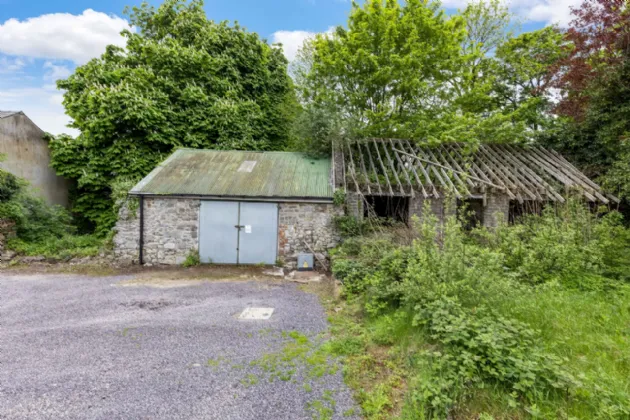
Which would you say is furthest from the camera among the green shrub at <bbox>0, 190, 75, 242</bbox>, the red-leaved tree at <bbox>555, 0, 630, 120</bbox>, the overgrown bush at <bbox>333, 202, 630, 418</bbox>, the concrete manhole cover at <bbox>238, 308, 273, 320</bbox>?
the green shrub at <bbox>0, 190, 75, 242</bbox>

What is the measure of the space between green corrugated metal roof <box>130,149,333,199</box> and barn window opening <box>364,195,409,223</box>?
1543 millimetres

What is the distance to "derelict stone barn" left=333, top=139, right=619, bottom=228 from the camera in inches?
382

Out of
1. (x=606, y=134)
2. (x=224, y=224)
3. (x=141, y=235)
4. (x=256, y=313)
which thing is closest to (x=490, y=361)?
(x=256, y=313)

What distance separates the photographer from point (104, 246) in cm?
982

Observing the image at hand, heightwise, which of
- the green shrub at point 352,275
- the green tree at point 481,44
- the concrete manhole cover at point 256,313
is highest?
the green tree at point 481,44

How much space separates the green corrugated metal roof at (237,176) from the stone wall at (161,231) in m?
0.47

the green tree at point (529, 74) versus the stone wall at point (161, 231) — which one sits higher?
the green tree at point (529, 74)

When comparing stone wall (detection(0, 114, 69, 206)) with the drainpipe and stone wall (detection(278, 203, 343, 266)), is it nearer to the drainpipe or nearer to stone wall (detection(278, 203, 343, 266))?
the drainpipe

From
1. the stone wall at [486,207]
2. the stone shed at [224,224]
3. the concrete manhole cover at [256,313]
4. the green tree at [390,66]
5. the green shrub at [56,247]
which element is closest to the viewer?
the concrete manhole cover at [256,313]

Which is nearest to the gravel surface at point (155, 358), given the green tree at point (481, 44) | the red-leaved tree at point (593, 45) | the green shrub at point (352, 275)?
the green shrub at point (352, 275)

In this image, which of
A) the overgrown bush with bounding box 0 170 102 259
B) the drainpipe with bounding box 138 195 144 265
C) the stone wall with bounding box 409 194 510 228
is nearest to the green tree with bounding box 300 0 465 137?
the stone wall with bounding box 409 194 510 228

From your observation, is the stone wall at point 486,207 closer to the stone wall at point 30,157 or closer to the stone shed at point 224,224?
the stone shed at point 224,224

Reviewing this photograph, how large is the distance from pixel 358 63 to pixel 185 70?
8.72 metres

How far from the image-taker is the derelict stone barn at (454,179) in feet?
31.8
